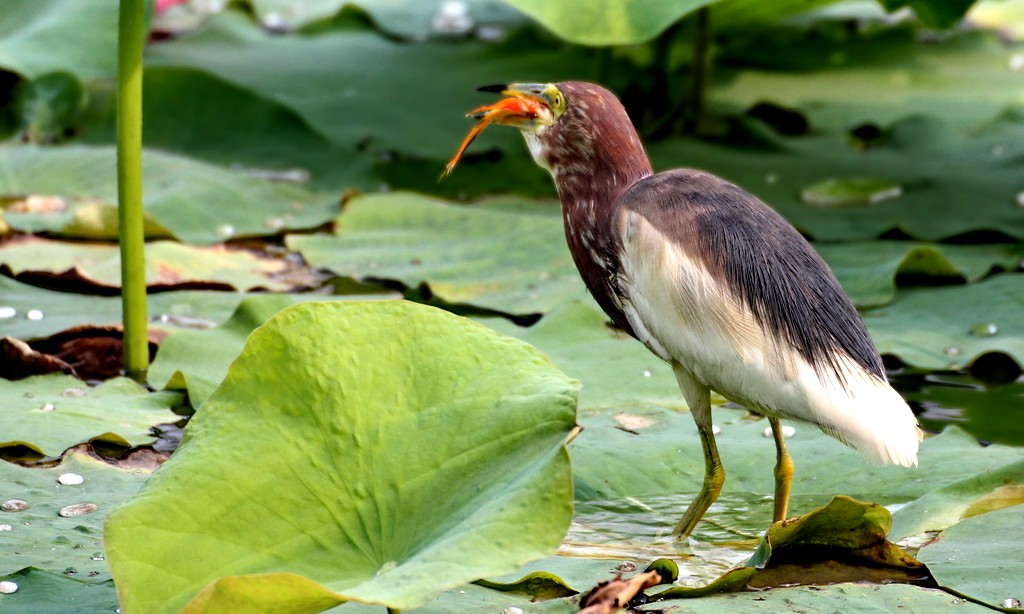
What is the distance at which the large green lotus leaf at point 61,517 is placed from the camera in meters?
1.82

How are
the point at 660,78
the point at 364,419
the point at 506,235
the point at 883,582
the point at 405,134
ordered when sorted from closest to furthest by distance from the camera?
the point at 364,419 < the point at 883,582 < the point at 506,235 < the point at 405,134 < the point at 660,78

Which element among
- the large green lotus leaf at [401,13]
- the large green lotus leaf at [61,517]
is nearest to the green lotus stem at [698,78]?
the large green lotus leaf at [401,13]

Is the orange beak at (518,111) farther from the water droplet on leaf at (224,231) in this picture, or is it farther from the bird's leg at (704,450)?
the water droplet on leaf at (224,231)

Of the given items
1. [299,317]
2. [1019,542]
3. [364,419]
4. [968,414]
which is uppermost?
[299,317]

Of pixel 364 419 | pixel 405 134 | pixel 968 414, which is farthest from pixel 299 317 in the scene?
pixel 405 134

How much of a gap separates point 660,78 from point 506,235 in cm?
173

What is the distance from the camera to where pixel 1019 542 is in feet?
6.25

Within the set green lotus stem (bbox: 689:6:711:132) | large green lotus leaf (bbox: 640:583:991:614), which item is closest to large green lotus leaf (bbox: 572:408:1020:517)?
large green lotus leaf (bbox: 640:583:991:614)

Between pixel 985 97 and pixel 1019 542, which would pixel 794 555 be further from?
pixel 985 97

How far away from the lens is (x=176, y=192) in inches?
156

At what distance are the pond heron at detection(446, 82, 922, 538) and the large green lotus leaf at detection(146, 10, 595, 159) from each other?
2.43 metres

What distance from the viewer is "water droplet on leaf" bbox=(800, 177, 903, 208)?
4238 mm

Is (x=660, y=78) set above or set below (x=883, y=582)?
above

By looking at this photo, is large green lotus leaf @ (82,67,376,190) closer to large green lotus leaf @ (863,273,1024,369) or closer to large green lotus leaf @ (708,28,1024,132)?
large green lotus leaf @ (708,28,1024,132)
